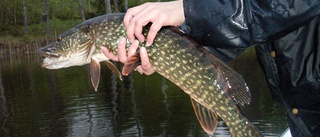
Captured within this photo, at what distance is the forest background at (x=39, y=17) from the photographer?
107 ft

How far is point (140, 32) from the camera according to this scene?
7.74ft

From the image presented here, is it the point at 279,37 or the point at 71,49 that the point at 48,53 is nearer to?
the point at 71,49

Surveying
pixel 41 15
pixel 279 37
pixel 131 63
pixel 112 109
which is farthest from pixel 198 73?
pixel 41 15

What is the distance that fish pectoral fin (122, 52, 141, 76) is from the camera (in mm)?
2482

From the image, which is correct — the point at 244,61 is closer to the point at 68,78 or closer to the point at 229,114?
the point at 68,78

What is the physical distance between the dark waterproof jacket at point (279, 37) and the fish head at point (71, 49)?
1029mm

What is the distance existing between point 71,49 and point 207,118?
1110mm

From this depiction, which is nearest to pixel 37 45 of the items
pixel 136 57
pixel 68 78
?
pixel 68 78

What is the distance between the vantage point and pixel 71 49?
2881 millimetres

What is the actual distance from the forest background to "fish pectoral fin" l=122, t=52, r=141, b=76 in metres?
30.5

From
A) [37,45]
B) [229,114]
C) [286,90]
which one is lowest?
[37,45]

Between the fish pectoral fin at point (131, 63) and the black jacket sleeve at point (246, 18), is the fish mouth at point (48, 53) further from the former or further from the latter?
the black jacket sleeve at point (246, 18)

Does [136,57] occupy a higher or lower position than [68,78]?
higher

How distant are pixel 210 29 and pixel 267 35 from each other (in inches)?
10.3
